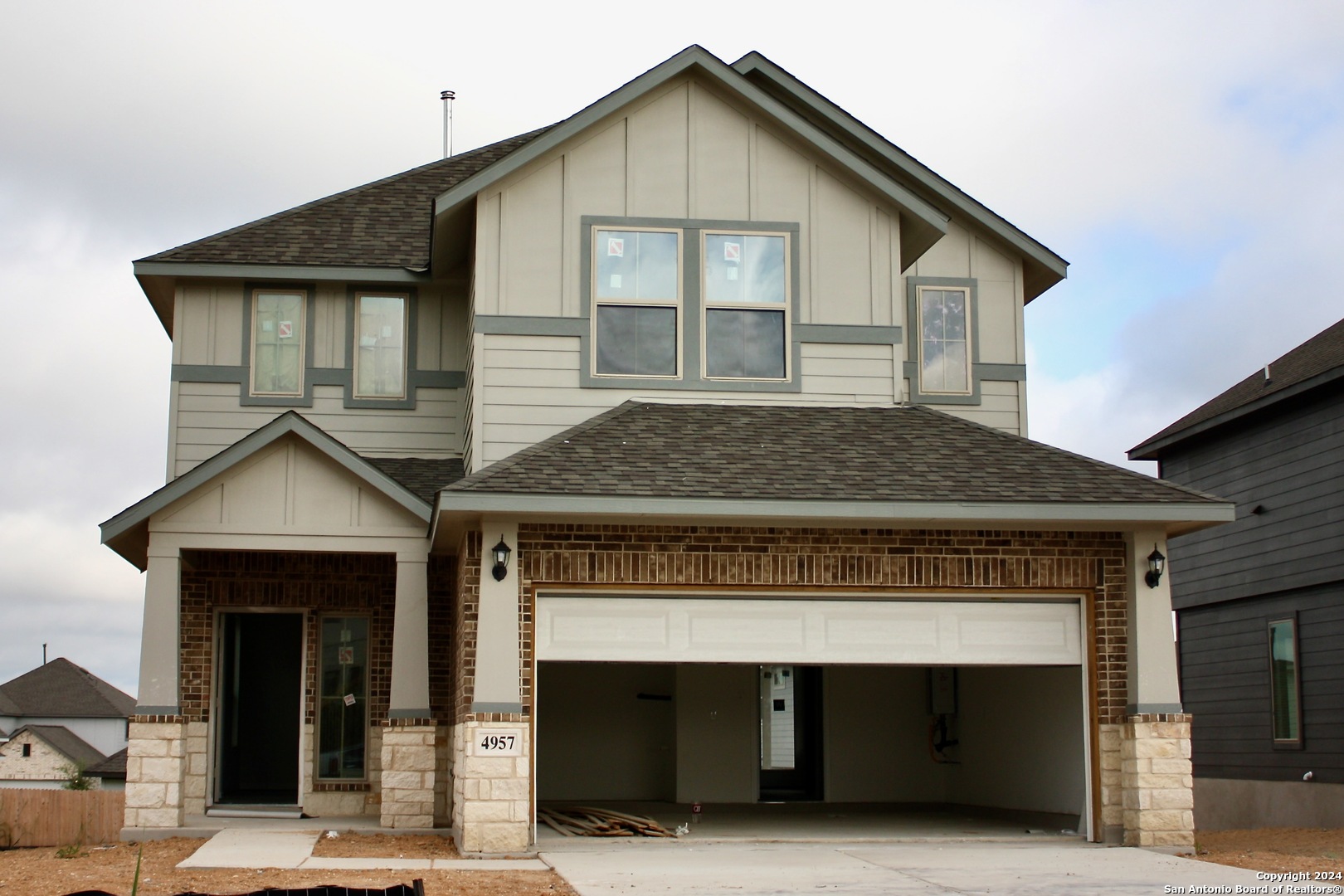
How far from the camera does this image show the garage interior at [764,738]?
58.4 ft

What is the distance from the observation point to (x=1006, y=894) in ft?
32.7

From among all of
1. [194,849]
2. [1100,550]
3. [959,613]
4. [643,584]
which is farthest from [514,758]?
[1100,550]

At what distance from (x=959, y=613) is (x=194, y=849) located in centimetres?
716

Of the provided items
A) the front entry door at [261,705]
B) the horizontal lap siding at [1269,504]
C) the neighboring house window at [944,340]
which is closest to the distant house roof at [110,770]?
the front entry door at [261,705]

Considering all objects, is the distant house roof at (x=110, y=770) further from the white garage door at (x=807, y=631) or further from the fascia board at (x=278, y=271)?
the white garage door at (x=807, y=631)

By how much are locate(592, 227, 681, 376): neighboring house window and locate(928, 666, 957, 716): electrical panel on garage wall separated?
561cm

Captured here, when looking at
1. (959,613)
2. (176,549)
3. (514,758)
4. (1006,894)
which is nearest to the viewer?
(1006,894)

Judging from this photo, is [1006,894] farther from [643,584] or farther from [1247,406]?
[1247,406]

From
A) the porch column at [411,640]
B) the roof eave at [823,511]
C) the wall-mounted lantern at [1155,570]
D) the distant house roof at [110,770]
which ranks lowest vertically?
the distant house roof at [110,770]

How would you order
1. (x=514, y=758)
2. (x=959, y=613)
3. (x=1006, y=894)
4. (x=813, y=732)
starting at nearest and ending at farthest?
(x=1006, y=894)
(x=514, y=758)
(x=959, y=613)
(x=813, y=732)

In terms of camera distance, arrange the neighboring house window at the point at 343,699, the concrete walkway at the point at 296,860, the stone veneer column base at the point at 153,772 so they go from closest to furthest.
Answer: the concrete walkway at the point at 296,860
the stone veneer column base at the point at 153,772
the neighboring house window at the point at 343,699

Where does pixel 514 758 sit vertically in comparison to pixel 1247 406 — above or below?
below

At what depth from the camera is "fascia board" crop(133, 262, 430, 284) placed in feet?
54.8

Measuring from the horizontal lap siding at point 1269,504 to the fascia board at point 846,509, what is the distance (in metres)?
6.62
